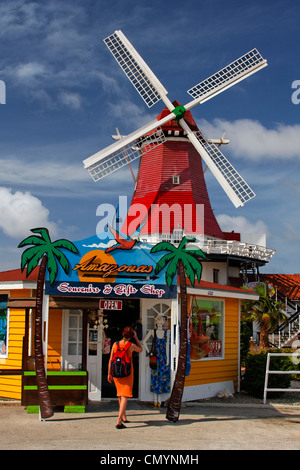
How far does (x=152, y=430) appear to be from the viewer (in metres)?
9.43

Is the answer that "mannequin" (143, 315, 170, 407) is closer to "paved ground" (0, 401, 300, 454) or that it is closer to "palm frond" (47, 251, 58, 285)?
"paved ground" (0, 401, 300, 454)

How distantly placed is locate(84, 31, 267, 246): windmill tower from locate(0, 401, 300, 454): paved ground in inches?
686

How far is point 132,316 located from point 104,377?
1920 millimetres

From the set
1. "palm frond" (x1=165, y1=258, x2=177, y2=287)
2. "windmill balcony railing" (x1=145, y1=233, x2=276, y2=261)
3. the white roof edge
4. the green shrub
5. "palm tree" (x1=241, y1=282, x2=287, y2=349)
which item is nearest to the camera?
"palm frond" (x1=165, y1=258, x2=177, y2=287)

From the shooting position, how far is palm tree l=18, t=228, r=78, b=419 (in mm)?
10414

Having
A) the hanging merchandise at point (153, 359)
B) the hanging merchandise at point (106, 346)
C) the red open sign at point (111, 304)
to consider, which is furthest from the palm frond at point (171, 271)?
the hanging merchandise at point (106, 346)

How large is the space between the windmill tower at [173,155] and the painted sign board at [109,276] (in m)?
16.7

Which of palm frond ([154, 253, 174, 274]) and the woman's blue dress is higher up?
palm frond ([154, 253, 174, 274])

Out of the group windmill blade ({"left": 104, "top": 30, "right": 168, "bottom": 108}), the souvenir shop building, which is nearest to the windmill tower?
windmill blade ({"left": 104, "top": 30, "right": 168, "bottom": 108})

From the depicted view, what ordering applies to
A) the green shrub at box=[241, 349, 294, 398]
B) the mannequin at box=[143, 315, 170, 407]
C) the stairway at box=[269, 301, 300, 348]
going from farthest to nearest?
the stairway at box=[269, 301, 300, 348], the green shrub at box=[241, 349, 294, 398], the mannequin at box=[143, 315, 170, 407]

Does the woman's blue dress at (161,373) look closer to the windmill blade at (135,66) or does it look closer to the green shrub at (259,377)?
the green shrub at (259,377)

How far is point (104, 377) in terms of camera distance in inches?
563

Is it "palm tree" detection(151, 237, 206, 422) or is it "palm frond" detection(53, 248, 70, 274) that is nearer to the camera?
"palm tree" detection(151, 237, 206, 422)
